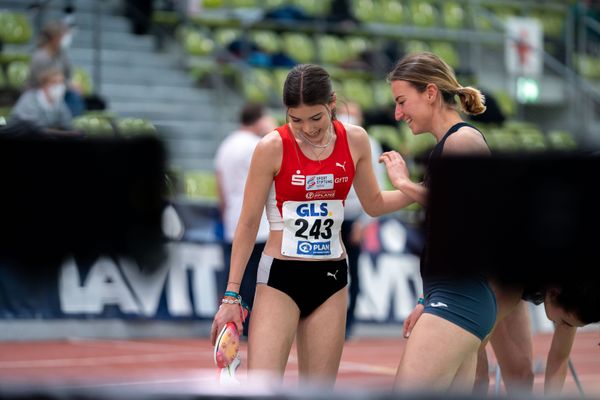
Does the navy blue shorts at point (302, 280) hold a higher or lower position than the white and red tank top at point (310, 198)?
lower

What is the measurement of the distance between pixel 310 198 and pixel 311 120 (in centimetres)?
31

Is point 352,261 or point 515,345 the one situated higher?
point 515,345

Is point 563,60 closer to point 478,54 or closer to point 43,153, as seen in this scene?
point 478,54

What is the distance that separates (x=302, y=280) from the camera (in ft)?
14.2

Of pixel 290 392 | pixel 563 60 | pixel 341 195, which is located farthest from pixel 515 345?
pixel 563 60

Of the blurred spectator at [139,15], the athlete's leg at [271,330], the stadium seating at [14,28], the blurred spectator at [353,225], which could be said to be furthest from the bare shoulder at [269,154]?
the blurred spectator at [139,15]

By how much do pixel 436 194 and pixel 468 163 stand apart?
0.17ft

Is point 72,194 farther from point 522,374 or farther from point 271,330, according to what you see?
point 522,374

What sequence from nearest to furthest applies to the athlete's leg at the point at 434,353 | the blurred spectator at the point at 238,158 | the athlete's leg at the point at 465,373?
the athlete's leg at the point at 434,353
the athlete's leg at the point at 465,373
the blurred spectator at the point at 238,158

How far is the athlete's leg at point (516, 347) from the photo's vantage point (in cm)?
496

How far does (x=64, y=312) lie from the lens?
1035 cm

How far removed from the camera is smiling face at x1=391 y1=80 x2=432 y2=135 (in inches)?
168

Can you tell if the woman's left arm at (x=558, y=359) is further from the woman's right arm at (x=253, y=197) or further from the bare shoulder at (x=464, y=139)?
the woman's right arm at (x=253, y=197)

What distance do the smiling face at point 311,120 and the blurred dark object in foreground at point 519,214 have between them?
2932 mm
